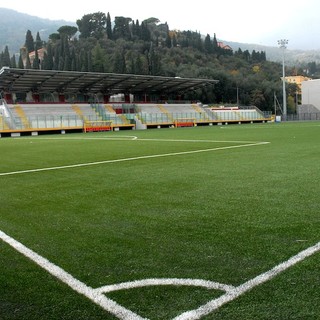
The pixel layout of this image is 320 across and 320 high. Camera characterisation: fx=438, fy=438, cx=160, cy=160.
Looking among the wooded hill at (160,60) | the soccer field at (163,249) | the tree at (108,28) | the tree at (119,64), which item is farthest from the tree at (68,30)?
the soccer field at (163,249)

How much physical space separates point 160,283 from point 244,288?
671 mm

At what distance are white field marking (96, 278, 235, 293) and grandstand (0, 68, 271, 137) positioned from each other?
4292 cm

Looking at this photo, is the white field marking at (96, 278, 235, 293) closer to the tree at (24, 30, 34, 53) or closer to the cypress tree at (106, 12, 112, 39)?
the cypress tree at (106, 12, 112, 39)

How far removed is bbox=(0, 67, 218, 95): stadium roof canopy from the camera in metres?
48.0

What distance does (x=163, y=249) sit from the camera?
4.45m

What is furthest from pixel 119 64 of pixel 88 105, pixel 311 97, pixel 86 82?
pixel 86 82

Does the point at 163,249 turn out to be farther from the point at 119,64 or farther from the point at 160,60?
the point at 160,60

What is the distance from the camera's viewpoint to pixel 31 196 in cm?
790

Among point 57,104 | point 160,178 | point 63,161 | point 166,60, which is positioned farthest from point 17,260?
point 166,60

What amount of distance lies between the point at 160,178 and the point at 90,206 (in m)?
3.02

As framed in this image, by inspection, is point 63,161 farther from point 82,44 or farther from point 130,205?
point 82,44

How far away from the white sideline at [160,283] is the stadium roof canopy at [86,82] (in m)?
43.1

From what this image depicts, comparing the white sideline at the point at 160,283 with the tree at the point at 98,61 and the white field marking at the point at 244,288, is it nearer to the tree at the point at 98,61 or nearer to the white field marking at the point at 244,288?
the white field marking at the point at 244,288

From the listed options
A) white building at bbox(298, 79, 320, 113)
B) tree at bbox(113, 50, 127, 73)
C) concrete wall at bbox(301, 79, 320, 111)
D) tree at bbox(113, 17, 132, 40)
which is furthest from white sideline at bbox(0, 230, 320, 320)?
tree at bbox(113, 17, 132, 40)
